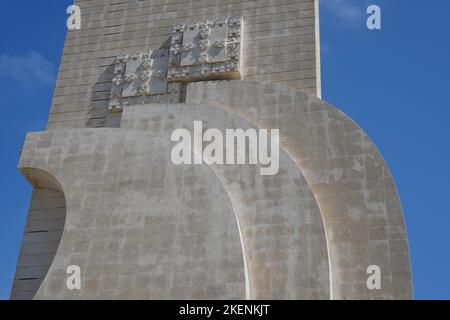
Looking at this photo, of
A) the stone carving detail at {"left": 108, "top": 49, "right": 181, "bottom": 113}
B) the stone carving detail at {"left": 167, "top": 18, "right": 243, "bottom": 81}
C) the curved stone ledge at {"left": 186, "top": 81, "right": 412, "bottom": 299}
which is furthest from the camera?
the stone carving detail at {"left": 108, "top": 49, "right": 181, "bottom": 113}

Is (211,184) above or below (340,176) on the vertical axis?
below

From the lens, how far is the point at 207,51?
15.5 m

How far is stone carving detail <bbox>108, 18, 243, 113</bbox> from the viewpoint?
15.3 metres

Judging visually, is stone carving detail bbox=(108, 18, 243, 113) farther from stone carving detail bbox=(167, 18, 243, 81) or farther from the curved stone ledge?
the curved stone ledge

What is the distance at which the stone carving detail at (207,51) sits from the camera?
601 inches

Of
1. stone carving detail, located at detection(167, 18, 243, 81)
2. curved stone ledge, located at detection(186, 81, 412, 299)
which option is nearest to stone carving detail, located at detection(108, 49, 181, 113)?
stone carving detail, located at detection(167, 18, 243, 81)

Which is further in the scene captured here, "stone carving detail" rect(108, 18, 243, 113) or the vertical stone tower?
"stone carving detail" rect(108, 18, 243, 113)

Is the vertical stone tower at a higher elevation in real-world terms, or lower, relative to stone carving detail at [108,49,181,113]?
lower

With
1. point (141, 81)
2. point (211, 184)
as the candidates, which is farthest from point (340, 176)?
point (141, 81)

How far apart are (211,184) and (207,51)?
4.29 meters

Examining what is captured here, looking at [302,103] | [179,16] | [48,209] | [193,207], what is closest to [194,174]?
[193,207]

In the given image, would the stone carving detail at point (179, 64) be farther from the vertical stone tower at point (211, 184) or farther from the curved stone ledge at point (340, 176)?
the curved stone ledge at point (340, 176)

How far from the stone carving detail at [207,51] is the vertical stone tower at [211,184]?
0.12ft

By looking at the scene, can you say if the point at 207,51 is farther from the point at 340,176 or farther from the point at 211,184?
the point at 340,176
